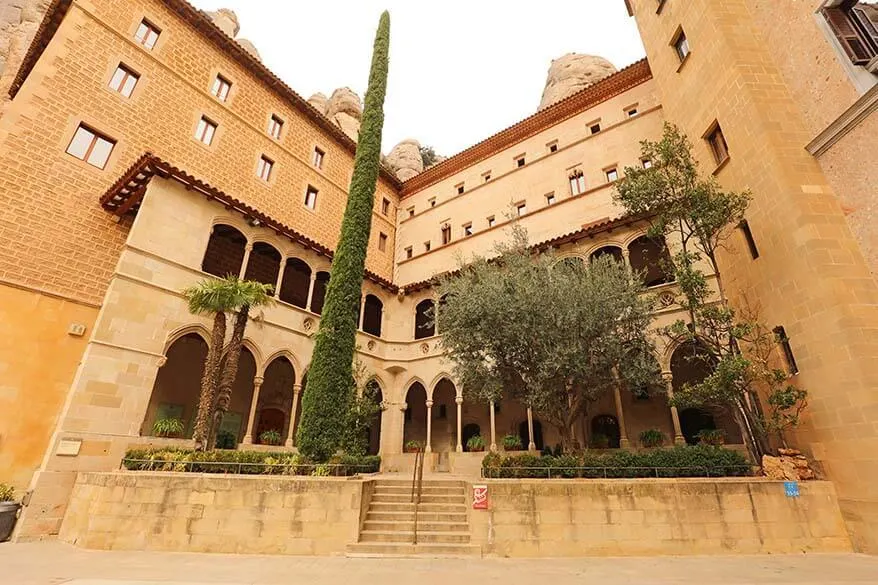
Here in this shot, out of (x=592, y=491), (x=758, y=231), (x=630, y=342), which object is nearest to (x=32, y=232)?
(x=592, y=491)

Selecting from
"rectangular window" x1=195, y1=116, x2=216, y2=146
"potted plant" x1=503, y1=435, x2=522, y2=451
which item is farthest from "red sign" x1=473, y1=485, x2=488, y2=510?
"rectangular window" x1=195, y1=116, x2=216, y2=146

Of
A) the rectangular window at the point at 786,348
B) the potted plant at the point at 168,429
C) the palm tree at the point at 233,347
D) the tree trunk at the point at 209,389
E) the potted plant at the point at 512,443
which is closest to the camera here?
the rectangular window at the point at 786,348

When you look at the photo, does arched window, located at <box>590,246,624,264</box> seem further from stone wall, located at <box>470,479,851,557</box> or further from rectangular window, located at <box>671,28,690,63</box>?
stone wall, located at <box>470,479,851,557</box>

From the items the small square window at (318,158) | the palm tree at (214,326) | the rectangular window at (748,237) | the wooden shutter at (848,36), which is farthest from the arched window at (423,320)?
the wooden shutter at (848,36)

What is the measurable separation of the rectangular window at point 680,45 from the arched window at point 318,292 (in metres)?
16.5

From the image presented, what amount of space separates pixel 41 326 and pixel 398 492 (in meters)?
11.1

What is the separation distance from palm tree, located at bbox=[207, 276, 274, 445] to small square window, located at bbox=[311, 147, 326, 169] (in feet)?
39.3

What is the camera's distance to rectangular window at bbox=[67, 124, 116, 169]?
1306 cm

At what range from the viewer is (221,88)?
722 inches

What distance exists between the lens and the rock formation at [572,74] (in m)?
29.8

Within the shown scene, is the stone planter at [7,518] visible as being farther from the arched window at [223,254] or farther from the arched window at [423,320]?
the arched window at [423,320]

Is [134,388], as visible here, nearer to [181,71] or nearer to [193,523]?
[193,523]

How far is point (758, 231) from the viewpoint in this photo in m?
10.5

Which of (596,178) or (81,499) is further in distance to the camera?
(596,178)
